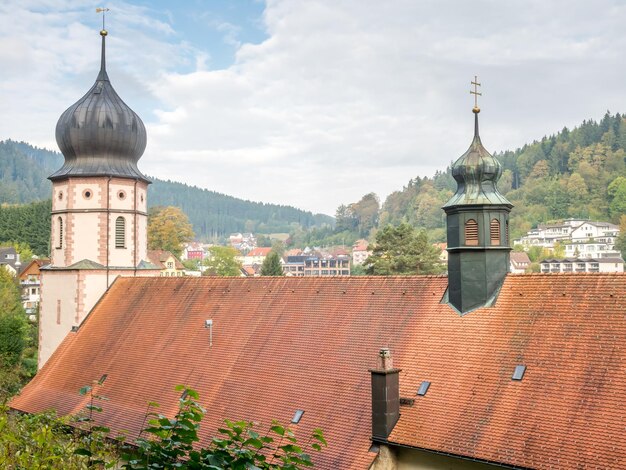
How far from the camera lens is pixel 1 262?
75625mm

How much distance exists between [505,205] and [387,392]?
560 centimetres

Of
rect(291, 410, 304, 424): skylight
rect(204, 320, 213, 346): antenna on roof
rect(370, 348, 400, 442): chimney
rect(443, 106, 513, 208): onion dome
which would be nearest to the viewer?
rect(370, 348, 400, 442): chimney

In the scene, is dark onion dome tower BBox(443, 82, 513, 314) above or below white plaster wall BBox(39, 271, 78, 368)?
above

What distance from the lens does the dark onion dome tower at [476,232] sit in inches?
619

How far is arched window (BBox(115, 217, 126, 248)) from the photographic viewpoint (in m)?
26.0

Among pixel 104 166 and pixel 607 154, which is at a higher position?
pixel 607 154

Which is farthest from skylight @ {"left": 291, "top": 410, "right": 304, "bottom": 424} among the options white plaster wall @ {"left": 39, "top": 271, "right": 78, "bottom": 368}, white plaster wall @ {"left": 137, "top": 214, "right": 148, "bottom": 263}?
white plaster wall @ {"left": 137, "top": 214, "right": 148, "bottom": 263}

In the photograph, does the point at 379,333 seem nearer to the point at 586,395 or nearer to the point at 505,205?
the point at 505,205

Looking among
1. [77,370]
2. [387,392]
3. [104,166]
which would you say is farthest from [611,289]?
[104,166]

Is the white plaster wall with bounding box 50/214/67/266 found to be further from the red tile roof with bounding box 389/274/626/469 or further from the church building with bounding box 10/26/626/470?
the red tile roof with bounding box 389/274/626/469

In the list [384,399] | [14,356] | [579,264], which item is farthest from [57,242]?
[579,264]

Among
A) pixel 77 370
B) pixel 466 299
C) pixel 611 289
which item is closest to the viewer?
pixel 611 289

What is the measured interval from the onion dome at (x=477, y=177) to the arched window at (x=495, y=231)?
18.6 inches

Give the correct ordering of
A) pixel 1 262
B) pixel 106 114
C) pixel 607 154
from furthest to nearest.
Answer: pixel 607 154
pixel 1 262
pixel 106 114
